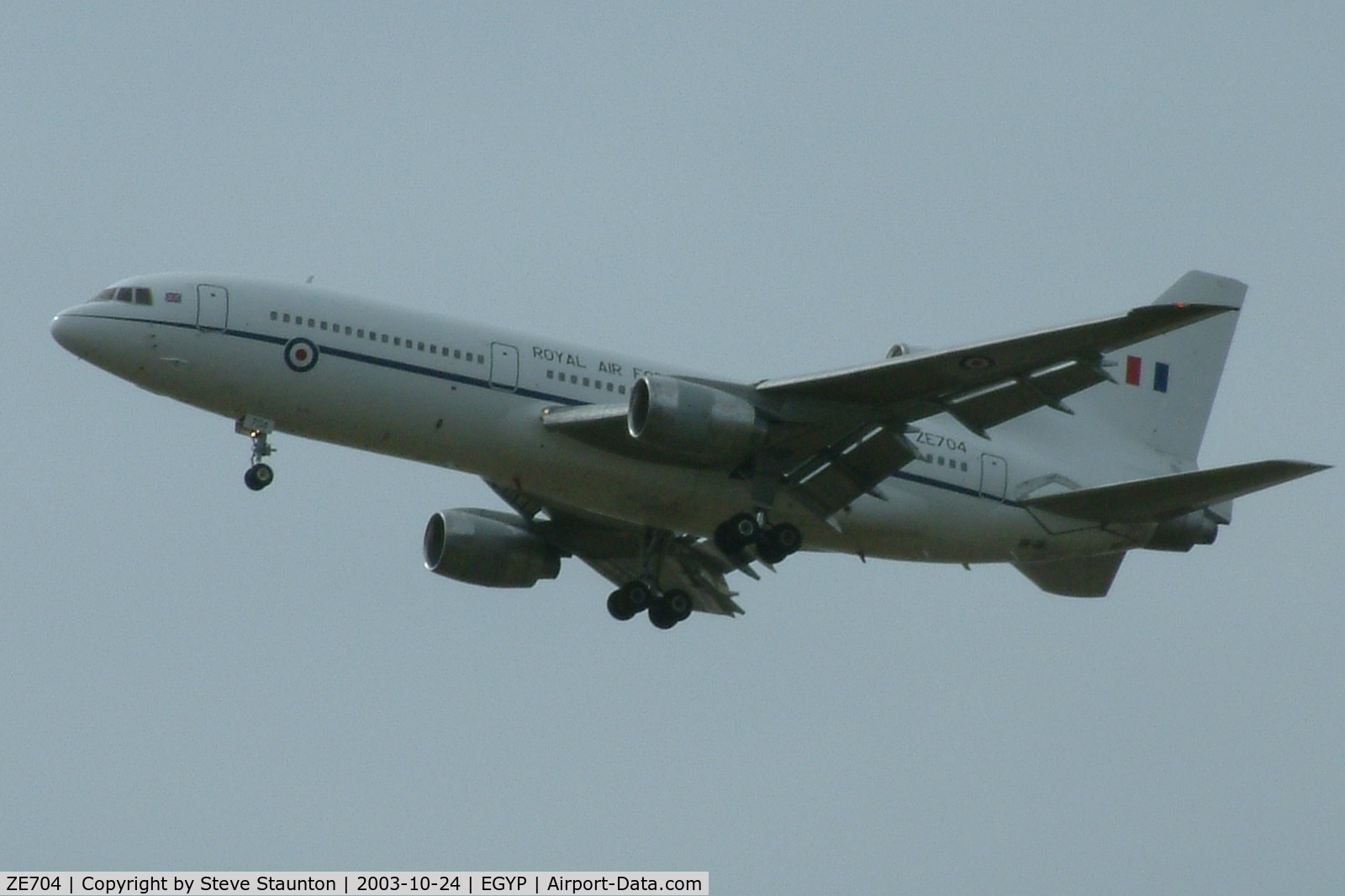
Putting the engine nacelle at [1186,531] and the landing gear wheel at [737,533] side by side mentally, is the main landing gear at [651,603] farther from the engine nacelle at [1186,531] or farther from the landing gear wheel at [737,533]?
the engine nacelle at [1186,531]

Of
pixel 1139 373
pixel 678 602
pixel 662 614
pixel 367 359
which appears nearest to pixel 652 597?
pixel 662 614

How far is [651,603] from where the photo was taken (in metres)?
43.3

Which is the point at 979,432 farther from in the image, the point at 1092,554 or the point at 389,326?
the point at 389,326

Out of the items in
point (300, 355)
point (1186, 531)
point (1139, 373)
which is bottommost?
point (1186, 531)

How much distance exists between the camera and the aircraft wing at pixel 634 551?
43.5m

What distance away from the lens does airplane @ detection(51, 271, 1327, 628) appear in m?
36.3

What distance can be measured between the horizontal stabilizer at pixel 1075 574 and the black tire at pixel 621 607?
803cm

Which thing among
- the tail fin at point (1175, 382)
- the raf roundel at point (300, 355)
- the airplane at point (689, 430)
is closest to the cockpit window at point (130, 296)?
the airplane at point (689, 430)

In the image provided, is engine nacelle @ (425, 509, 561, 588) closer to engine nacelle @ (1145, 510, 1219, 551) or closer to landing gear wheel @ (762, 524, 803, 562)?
landing gear wheel @ (762, 524, 803, 562)

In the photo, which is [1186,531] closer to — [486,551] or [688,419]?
[688,419]

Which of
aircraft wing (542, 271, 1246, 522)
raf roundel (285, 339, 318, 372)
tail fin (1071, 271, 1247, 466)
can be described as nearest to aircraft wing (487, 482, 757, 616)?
aircraft wing (542, 271, 1246, 522)

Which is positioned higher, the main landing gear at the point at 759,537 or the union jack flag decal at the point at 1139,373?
the union jack flag decal at the point at 1139,373

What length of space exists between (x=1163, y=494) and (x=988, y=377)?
20.3 feet

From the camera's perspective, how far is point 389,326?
3700 centimetres
